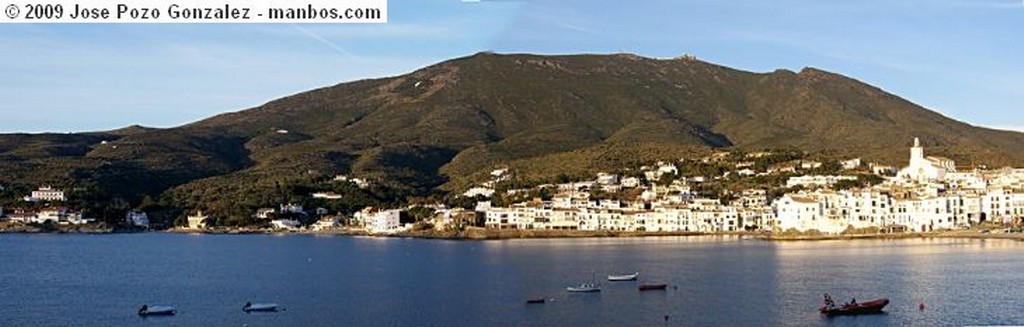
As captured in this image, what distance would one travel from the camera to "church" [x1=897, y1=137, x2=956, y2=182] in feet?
106

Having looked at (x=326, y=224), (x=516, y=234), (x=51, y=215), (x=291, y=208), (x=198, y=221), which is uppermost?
(x=291, y=208)

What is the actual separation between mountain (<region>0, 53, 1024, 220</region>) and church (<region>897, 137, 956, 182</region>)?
3.75 m

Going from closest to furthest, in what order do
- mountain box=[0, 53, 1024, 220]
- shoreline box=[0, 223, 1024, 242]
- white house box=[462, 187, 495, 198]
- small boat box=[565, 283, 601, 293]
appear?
small boat box=[565, 283, 601, 293] → shoreline box=[0, 223, 1024, 242] → white house box=[462, 187, 495, 198] → mountain box=[0, 53, 1024, 220]

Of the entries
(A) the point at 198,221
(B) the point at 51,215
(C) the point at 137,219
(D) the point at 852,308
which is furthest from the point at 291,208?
(D) the point at 852,308

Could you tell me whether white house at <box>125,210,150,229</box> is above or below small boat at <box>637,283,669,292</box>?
above

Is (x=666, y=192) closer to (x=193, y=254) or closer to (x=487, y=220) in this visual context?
(x=487, y=220)

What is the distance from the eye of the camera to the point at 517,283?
16.0 meters

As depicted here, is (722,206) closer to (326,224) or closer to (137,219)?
(326,224)

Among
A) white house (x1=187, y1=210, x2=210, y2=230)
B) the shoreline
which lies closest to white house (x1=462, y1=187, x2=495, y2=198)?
the shoreline

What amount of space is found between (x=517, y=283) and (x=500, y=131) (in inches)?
1584

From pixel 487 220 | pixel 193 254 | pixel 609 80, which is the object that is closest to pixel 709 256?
pixel 193 254

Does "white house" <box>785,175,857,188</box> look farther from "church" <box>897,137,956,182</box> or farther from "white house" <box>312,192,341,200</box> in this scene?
"white house" <box>312,192,341,200</box>

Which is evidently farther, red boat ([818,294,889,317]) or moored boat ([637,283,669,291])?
moored boat ([637,283,669,291])

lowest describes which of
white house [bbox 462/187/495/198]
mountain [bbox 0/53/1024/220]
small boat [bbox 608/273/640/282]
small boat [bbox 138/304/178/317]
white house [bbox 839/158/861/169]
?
small boat [bbox 138/304/178/317]
